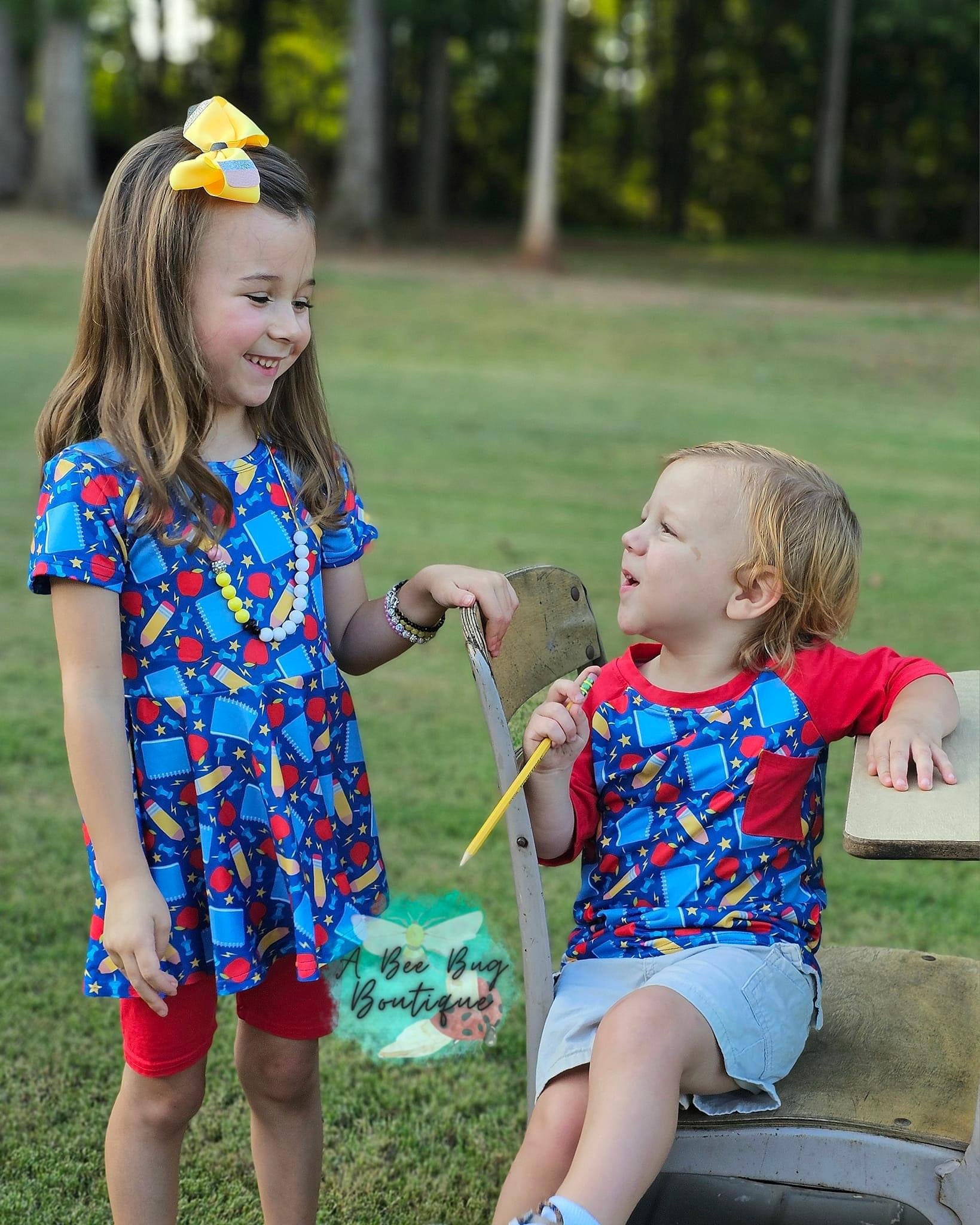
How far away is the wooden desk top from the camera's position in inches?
64.6

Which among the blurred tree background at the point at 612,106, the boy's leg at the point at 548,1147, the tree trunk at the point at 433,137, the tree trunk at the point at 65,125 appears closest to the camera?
the boy's leg at the point at 548,1147

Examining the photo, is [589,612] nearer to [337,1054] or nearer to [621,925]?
[621,925]

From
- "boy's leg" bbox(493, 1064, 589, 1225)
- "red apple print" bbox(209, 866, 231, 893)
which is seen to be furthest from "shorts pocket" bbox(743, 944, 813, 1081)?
"red apple print" bbox(209, 866, 231, 893)

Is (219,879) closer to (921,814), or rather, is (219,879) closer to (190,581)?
(190,581)

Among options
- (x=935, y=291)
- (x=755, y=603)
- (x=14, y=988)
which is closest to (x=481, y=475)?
(x=14, y=988)

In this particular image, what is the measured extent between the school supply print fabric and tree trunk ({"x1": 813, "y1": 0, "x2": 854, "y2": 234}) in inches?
1082

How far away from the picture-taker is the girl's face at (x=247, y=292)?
185 cm

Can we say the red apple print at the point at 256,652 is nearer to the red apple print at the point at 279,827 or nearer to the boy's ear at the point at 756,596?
the red apple print at the point at 279,827

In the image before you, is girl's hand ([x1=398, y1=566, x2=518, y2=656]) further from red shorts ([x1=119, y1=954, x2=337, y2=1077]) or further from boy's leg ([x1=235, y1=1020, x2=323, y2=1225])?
boy's leg ([x1=235, y1=1020, x2=323, y2=1225])

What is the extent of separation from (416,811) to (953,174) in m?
31.9

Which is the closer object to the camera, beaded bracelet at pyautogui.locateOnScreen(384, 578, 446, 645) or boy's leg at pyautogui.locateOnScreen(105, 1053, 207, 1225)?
boy's leg at pyautogui.locateOnScreen(105, 1053, 207, 1225)

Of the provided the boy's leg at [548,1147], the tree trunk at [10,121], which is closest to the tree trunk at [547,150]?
the tree trunk at [10,121]

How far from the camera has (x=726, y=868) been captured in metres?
2.01

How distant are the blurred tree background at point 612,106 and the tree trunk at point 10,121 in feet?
0.16
